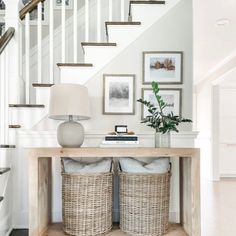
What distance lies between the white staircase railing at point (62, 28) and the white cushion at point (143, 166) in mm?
996

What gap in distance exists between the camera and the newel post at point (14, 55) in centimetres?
273

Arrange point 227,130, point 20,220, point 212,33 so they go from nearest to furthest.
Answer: point 20,220 → point 212,33 → point 227,130

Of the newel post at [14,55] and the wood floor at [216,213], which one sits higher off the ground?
the newel post at [14,55]

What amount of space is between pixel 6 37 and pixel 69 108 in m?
0.80

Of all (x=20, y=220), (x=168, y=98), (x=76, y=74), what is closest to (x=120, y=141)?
(x=168, y=98)

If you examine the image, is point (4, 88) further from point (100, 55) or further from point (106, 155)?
point (106, 155)

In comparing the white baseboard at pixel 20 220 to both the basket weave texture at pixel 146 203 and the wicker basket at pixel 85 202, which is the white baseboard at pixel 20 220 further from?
the basket weave texture at pixel 146 203

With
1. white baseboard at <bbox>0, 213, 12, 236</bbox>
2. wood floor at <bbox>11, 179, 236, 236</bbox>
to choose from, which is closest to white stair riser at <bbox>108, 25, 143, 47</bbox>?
wood floor at <bbox>11, 179, 236, 236</bbox>

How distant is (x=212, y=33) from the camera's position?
4629mm

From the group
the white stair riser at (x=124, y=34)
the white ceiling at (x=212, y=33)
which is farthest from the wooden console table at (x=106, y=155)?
the white ceiling at (x=212, y=33)

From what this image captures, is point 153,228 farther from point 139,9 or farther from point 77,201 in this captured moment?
point 139,9

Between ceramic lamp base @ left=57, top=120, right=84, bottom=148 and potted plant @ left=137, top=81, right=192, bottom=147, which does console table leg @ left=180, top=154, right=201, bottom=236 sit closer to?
A: potted plant @ left=137, top=81, right=192, bottom=147

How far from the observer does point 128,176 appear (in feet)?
8.00

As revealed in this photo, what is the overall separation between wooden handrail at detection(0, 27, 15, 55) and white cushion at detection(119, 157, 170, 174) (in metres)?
1.24
